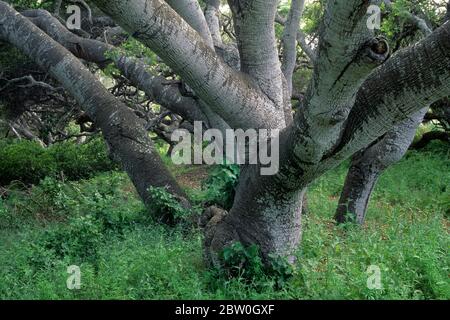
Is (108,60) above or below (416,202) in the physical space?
above

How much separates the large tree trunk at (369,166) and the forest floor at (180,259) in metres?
0.29

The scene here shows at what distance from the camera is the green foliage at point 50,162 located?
1147cm

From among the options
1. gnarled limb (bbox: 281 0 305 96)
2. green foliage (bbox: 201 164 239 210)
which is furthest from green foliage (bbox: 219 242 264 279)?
gnarled limb (bbox: 281 0 305 96)

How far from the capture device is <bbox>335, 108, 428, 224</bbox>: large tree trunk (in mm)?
6969

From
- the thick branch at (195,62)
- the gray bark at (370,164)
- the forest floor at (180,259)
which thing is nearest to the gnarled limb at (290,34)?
the gray bark at (370,164)

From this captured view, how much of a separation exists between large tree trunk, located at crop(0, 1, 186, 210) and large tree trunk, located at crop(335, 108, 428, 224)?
2.14 meters

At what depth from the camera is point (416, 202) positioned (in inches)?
360

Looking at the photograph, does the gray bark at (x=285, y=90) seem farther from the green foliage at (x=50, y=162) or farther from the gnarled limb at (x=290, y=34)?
the green foliage at (x=50, y=162)

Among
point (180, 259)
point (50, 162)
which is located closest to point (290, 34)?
point (180, 259)

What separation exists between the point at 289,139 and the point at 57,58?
4547 mm

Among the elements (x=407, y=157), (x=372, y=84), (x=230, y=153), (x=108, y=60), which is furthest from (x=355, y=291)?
(x=407, y=157)

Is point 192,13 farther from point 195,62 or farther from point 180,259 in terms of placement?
point 180,259

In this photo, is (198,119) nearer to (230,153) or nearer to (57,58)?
(230,153)

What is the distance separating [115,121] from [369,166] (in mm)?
3346
